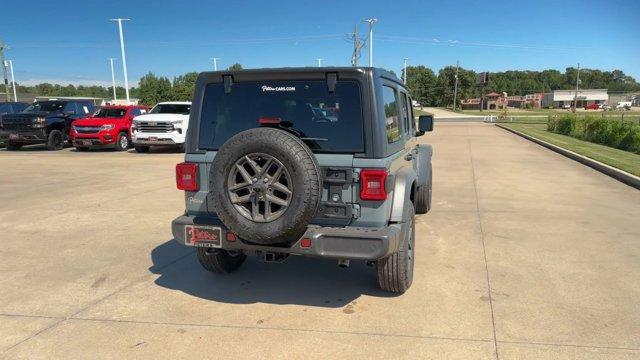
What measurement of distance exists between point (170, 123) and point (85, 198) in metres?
7.92

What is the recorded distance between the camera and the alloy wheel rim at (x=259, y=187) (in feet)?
11.5

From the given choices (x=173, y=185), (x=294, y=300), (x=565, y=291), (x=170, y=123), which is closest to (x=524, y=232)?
(x=565, y=291)

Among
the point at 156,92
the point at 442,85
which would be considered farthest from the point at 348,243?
the point at 442,85

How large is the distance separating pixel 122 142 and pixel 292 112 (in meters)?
16.0

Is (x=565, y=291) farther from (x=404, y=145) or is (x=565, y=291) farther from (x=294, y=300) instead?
(x=294, y=300)

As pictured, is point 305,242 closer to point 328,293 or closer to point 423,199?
point 328,293

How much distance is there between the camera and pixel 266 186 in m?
3.52

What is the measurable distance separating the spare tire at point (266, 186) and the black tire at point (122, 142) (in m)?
15.7

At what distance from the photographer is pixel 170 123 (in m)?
16.3

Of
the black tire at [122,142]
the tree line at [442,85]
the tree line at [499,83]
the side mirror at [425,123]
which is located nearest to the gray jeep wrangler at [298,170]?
the side mirror at [425,123]

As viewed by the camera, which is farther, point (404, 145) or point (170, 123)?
point (170, 123)

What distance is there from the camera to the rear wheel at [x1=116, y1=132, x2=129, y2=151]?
1791 centimetres

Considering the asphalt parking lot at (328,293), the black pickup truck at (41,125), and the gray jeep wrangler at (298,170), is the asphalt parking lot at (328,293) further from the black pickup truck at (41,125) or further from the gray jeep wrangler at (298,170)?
the black pickup truck at (41,125)

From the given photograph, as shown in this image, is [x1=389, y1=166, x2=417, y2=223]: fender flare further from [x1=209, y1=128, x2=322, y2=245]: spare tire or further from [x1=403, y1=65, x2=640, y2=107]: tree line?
[x1=403, y1=65, x2=640, y2=107]: tree line
